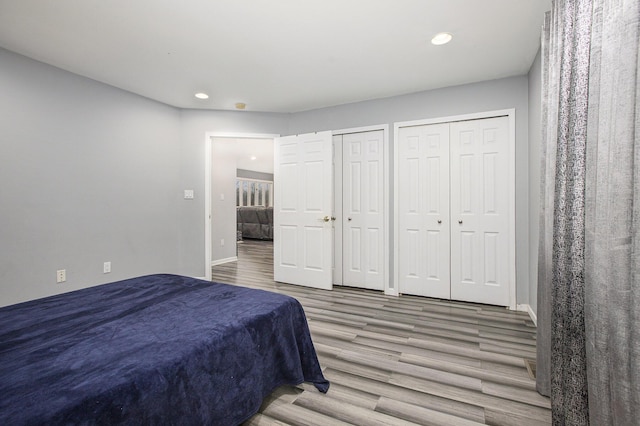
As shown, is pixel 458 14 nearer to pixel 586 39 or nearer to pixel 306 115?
pixel 586 39

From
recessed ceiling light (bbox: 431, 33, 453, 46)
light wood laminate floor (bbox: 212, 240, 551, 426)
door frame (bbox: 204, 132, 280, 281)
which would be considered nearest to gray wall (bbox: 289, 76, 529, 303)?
A: light wood laminate floor (bbox: 212, 240, 551, 426)

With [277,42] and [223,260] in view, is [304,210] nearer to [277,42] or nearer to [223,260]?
[277,42]

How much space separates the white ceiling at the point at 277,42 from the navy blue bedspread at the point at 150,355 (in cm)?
197

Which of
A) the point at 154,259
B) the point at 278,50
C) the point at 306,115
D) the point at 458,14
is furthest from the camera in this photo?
the point at 306,115

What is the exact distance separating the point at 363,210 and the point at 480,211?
138cm

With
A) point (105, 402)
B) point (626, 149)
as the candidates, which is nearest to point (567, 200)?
point (626, 149)

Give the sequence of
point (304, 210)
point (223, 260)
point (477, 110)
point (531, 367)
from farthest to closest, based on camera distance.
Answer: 1. point (223, 260)
2. point (304, 210)
3. point (477, 110)
4. point (531, 367)

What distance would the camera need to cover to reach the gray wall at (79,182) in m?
2.81

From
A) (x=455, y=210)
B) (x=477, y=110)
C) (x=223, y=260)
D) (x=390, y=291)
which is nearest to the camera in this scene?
(x=477, y=110)

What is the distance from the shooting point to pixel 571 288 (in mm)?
1313

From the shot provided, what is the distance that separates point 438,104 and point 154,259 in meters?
4.13

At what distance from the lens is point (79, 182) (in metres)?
3.30

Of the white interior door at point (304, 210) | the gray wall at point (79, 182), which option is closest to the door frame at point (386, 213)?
the white interior door at point (304, 210)

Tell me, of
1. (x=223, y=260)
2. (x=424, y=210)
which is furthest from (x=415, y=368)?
(x=223, y=260)
